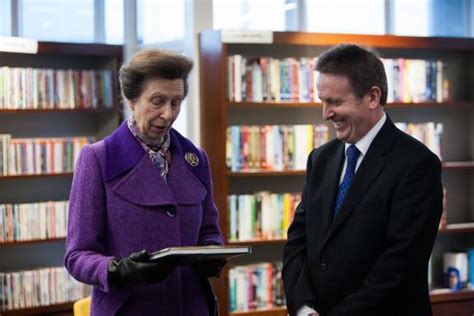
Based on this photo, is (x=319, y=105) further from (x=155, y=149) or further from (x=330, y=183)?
(x=155, y=149)

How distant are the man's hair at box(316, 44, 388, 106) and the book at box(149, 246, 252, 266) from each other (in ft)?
2.33

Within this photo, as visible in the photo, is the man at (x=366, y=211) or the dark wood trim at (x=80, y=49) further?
the dark wood trim at (x=80, y=49)

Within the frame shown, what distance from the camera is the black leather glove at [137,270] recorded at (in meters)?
2.09

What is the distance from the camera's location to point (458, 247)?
597 centimetres

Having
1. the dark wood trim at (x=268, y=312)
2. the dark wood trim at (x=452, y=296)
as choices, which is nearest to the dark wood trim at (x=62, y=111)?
the dark wood trim at (x=268, y=312)

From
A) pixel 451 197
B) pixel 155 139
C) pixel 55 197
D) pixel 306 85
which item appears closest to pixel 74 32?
pixel 55 197

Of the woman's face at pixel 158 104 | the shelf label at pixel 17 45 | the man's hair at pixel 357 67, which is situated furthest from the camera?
the shelf label at pixel 17 45

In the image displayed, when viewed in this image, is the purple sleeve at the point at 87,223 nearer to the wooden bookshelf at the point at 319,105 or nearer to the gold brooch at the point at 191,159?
the gold brooch at the point at 191,159

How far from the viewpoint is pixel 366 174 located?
8.30 ft

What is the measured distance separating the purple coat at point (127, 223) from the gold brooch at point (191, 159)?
0.10 meters

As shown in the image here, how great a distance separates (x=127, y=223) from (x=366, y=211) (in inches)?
30.5

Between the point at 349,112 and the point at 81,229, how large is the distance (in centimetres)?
96

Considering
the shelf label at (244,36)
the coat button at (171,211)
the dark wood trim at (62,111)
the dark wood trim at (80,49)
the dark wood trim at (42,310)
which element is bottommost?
the dark wood trim at (42,310)

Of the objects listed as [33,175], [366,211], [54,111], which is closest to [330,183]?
[366,211]
